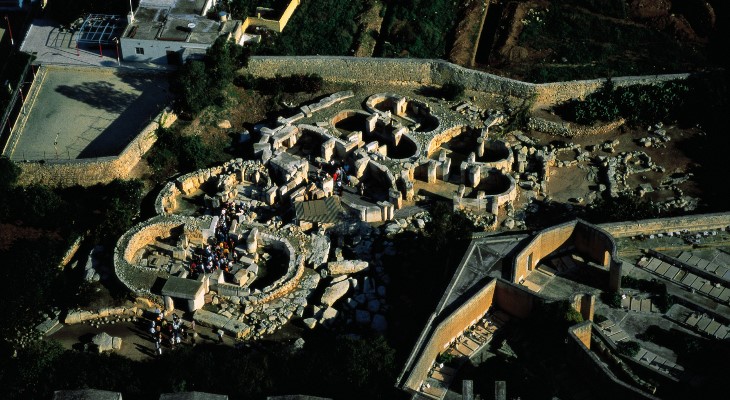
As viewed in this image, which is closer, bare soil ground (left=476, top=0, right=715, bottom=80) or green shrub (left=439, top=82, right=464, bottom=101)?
green shrub (left=439, top=82, right=464, bottom=101)

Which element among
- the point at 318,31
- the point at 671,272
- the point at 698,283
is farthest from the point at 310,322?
the point at 318,31

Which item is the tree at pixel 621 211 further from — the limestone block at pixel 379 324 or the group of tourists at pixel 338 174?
the limestone block at pixel 379 324

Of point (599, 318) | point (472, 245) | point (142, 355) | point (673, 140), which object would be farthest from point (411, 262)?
point (673, 140)

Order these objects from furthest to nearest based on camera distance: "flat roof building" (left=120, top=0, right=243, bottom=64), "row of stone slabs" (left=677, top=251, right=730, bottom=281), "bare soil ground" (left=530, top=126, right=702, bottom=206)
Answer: "flat roof building" (left=120, top=0, right=243, bottom=64), "bare soil ground" (left=530, top=126, right=702, bottom=206), "row of stone slabs" (left=677, top=251, right=730, bottom=281)

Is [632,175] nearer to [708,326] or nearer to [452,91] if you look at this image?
[452,91]

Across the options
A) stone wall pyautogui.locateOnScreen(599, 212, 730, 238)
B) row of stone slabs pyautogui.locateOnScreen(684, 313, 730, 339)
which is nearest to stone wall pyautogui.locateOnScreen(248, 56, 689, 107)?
stone wall pyautogui.locateOnScreen(599, 212, 730, 238)

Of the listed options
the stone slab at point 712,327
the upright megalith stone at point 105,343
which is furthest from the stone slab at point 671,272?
the upright megalith stone at point 105,343

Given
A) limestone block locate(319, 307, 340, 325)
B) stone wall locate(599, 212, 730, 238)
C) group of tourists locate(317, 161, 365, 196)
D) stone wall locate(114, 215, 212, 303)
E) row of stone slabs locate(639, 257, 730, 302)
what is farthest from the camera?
group of tourists locate(317, 161, 365, 196)

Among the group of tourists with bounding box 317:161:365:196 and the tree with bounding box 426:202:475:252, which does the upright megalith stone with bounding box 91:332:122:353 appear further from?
the tree with bounding box 426:202:475:252
